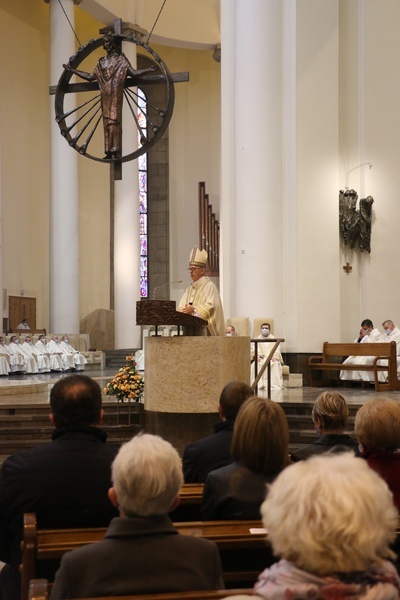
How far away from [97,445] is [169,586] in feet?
3.44

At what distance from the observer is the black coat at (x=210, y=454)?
3932mm

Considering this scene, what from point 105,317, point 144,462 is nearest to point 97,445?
point 144,462

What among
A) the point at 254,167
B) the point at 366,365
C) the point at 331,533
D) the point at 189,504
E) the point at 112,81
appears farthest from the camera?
the point at 254,167

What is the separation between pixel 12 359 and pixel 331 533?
17010 millimetres

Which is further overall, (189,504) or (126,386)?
(126,386)

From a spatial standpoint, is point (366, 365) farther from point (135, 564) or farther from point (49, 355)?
point (135, 564)

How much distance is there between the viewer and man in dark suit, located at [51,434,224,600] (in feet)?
6.67

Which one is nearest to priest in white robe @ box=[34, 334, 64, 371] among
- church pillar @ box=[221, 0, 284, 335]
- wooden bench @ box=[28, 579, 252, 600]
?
church pillar @ box=[221, 0, 284, 335]

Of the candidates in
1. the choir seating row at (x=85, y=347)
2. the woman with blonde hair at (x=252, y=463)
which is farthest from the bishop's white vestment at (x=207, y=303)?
the choir seating row at (x=85, y=347)

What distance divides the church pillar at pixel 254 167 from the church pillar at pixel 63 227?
781cm

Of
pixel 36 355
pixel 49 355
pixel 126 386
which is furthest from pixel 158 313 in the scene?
pixel 49 355

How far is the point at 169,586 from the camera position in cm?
207

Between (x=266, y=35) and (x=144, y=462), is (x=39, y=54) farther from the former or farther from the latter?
(x=144, y=462)

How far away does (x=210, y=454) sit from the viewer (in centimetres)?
395
